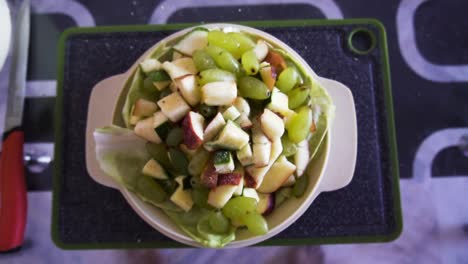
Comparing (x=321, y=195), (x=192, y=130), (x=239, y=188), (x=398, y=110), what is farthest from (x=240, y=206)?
(x=398, y=110)

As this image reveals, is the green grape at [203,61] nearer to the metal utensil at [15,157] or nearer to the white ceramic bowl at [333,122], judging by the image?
the white ceramic bowl at [333,122]

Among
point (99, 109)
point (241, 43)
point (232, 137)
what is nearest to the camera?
point (232, 137)

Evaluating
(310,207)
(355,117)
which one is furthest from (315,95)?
(310,207)

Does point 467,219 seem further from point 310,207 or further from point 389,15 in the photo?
point 389,15

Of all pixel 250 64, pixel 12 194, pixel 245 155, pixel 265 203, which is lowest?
pixel 12 194

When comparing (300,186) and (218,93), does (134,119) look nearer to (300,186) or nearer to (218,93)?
(218,93)

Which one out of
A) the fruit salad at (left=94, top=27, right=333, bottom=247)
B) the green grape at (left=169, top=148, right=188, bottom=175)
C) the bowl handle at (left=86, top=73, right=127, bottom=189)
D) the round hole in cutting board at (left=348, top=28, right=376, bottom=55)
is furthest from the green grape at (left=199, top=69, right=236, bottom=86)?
the round hole in cutting board at (left=348, top=28, right=376, bottom=55)
